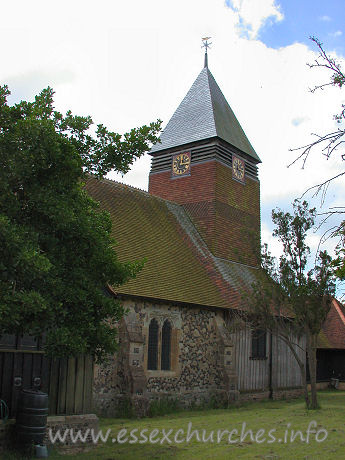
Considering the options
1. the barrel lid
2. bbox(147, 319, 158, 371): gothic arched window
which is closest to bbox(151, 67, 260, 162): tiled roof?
bbox(147, 319, 158, 371): gothic arched window

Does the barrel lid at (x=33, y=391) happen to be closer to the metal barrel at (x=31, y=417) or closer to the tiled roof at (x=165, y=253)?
the metal barrel at (x=31, y=417)

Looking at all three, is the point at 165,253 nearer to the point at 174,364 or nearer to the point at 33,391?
the point at 174,364

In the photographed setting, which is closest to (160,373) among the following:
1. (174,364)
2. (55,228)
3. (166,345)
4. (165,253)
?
(174,364)

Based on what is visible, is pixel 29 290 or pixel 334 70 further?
pixel 29 290

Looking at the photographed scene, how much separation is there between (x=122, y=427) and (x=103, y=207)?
328 inches

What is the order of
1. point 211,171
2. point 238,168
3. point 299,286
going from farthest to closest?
point 238,168 → point 211,171 → point 299,286

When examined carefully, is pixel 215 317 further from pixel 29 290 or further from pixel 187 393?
pixel 29 290

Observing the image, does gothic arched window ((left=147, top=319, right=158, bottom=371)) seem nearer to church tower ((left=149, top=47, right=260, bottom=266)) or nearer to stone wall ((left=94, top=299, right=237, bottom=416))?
stone wall ((left=94, top=299, right=237, bottom=416))

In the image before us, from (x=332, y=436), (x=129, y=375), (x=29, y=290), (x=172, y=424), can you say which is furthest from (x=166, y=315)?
(x=29, y=290)

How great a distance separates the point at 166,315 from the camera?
1611cm

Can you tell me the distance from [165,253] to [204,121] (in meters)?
9.01

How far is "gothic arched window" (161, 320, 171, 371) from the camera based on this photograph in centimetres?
1606

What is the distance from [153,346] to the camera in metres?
15.8

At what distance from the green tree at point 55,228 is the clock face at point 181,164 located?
15.5m
